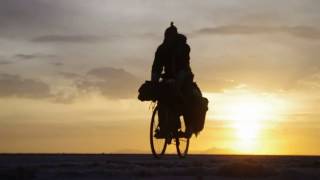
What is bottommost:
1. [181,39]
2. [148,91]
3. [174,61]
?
[148,91]

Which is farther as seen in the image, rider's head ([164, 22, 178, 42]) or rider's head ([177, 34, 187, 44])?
rider's head ([177, 34, 187, 44])

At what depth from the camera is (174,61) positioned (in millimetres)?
16594

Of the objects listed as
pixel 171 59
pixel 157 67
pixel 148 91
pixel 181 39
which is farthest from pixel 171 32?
pixel 148 91

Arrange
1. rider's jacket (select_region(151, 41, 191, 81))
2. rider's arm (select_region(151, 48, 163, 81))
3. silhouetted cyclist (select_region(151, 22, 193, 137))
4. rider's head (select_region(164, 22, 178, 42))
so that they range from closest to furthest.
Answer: rider's head (select_region(164, 22, 178, 42)) < silhouetted cyclist (select_region(151, 22, 193, 137)) < rider's jacket (select_region(151, 41, 191, 81)) < rider's arm (select_region(151, 48, 163, 81))

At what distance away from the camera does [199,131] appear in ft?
58.4

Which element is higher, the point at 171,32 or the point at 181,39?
the point at 171,32

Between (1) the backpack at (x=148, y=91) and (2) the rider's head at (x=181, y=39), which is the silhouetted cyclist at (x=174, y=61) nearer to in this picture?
(2) the rider's head at (x=181, y=39)

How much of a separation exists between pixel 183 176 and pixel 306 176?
3284 millimetres

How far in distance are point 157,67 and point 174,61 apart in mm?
410

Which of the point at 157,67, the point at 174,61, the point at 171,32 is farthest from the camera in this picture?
the point at 157,67

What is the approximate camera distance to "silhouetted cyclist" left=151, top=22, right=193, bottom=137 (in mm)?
16375

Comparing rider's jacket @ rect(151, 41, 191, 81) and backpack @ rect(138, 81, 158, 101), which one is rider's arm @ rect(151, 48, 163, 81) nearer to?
rider's jacket @ rect(151, 41, 191, 81)

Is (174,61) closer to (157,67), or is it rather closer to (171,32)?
(157,67)

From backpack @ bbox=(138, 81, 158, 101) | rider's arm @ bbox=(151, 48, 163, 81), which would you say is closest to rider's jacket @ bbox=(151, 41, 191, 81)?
rider's arm @ bbox=(151, 48, 163, 81)
